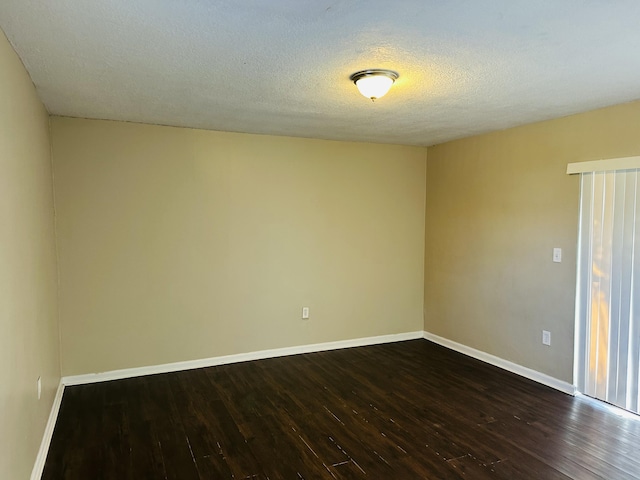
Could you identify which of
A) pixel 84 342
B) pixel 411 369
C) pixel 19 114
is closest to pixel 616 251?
pixel 411 369

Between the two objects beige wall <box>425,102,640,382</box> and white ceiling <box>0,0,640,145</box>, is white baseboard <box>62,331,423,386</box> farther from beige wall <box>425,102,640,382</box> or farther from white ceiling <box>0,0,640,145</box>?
white ceiling <box>0,0,640,145</box>

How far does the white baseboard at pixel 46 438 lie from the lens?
2.31 meters

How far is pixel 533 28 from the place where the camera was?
185 cm

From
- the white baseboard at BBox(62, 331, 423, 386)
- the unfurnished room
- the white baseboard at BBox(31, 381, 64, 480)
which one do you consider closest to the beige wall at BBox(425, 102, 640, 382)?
the unfurnished room

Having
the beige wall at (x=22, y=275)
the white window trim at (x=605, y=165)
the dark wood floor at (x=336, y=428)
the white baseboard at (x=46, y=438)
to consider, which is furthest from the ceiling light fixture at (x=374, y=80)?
the white baseboard at (x=46, y=438)

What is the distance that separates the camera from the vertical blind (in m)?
3.05

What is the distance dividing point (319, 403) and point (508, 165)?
9.00 ft

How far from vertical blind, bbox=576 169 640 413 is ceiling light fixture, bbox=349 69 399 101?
1.97 m

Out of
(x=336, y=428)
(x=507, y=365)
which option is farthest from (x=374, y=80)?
(x=507, y=365)

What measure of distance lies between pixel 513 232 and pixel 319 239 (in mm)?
1917

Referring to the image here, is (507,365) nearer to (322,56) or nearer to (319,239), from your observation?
(319,239)

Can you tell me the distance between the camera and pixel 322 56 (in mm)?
2191

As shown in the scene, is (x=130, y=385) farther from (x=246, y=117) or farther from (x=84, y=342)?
(x=246, y=117)

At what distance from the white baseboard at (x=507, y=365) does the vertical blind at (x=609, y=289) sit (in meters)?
0.14
